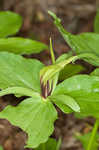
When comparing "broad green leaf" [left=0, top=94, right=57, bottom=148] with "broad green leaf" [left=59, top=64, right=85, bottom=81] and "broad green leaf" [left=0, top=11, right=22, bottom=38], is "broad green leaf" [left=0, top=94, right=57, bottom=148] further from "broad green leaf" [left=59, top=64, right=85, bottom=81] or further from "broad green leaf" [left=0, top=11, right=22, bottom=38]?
"broad green leaf" [left=0, top=11, right=22, bottom=38]

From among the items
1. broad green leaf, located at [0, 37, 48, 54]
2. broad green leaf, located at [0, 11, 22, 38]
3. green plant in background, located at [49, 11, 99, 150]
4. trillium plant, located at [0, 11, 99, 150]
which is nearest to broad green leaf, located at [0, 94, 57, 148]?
trillium plant, located at [0, 11, 99, 150]

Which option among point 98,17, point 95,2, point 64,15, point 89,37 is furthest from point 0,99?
point 95,2

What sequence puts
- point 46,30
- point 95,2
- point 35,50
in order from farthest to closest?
point 95,2, point 46,30, point 35,50

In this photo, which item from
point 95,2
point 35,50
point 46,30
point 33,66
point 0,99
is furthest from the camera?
point 95,2

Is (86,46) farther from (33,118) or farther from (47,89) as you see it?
(33,118)

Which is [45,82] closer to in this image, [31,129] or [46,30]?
[31,129]
